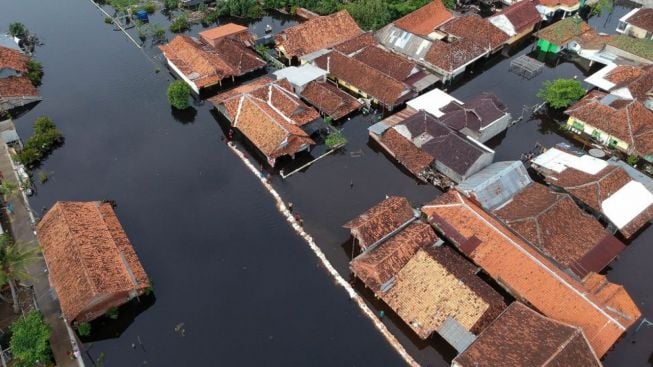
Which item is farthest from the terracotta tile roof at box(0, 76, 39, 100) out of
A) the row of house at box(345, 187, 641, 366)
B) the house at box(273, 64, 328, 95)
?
the row of house at box(345, 187, 641, 366)

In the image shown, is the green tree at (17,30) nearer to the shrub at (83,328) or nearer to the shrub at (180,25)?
the shrub at (180,25)

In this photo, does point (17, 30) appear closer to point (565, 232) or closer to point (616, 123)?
point (565, 232)

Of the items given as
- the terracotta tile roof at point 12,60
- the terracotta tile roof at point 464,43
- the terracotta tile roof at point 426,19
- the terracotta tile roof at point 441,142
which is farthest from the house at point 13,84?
the terracotta tile roof at point 464,43

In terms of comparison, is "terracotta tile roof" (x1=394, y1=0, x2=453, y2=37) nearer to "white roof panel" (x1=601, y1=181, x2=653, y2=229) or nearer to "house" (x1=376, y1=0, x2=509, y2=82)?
"house" (x1=376, y1=0, x2=509, y2=82)

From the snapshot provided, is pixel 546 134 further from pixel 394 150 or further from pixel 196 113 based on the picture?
pixel 196 113

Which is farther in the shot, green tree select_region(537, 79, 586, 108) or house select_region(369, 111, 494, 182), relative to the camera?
green tree select_region(537, 79, 586, 108)

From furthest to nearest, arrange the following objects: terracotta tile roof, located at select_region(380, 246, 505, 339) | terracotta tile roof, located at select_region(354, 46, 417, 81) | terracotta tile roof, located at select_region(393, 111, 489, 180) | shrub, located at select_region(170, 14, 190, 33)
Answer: shrub, located at select_region(170, 14, 190, 33)
terracotta tile roof, located at select_region(354, 46, 417, 81)
terracotta tile roof, located at select_region(393, 111, 489, 180)
terracotta tile roof, located at select_region(380, 246, 505, 339)

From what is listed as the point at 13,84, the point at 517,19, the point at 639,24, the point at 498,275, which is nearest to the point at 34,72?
the point at 13,84

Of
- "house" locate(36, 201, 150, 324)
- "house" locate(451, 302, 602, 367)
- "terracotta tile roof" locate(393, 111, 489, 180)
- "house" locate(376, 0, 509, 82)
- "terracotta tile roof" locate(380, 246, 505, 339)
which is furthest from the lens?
"house" locate(376, 0, 509, 82)
